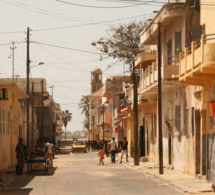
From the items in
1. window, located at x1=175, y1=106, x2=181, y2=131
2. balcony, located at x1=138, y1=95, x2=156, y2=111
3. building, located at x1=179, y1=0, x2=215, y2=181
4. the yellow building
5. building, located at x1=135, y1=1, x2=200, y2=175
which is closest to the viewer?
building, located at x1=179, y1=0, x2=215, y2=181

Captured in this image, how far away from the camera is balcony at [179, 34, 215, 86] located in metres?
19.9

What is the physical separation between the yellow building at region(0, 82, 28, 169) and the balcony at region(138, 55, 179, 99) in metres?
7.99

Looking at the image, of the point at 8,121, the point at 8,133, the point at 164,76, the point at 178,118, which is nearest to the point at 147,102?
the point at 178,118

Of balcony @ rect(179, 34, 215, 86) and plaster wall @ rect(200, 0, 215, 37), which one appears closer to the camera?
balcony @ rect(179, 34, 215, 86)

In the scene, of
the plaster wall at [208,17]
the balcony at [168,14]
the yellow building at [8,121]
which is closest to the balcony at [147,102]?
the balcony at [168,14]

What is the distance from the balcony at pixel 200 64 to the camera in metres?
19.9

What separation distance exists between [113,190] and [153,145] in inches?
891

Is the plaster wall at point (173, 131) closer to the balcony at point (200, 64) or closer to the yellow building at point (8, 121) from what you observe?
the balcony at point (200, 64)

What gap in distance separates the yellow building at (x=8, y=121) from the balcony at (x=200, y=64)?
36.3 ft

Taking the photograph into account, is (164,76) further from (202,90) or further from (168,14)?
(202,90)

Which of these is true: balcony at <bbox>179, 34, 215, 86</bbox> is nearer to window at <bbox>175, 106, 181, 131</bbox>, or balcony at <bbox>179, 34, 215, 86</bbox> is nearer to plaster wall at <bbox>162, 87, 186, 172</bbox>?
plaster wall at <bbox>162, 87, 186, 172</bbox>

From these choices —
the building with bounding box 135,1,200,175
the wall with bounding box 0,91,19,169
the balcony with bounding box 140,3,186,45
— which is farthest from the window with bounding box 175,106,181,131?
the wall with bounding box 0,91,19,169

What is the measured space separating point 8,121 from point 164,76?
13.8 m

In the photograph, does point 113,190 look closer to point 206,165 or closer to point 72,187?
point 72,187
